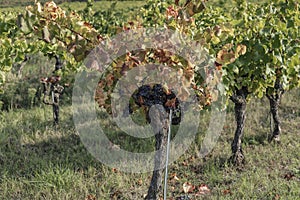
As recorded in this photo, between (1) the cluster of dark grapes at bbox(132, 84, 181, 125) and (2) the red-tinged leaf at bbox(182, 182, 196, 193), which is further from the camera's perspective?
(2) the red-tinged leaf at bbox(182, 182, 196, 193)

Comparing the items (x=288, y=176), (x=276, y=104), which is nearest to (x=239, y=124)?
(x=288, y=176)

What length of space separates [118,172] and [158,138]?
122cm

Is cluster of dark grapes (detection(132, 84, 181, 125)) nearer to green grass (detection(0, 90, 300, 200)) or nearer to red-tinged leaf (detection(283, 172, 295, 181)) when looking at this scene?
green grass (detection(0, 90, 300, 200))

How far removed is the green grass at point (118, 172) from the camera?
4.14 m

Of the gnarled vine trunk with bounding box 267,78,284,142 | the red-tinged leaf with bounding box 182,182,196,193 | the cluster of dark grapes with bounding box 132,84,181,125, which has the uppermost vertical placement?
the cluster of dark grapes with bounding box 132,84,181,125

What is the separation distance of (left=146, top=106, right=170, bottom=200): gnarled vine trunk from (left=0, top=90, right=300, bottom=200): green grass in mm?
600

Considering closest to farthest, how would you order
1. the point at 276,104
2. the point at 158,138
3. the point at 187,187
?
the point at 158,138 → the point at 187,187 → the point at 276,104

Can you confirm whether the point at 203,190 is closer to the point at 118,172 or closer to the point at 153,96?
the point at 118,172

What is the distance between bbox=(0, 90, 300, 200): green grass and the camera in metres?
4.14

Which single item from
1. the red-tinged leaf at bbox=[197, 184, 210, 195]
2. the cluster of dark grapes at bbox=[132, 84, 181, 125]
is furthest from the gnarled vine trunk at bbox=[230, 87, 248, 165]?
the cluster of dark grapes at bbox=[132, 84, 181, 125]

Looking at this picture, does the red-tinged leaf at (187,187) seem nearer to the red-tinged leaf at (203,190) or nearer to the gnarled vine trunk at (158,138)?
the red-tinged leaf at (203,190)

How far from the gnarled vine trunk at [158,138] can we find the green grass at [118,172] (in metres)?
0.60

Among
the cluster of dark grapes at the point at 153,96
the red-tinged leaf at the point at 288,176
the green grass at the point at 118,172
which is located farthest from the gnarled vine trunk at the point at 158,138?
the red-tinged leaf at the point at 288,176

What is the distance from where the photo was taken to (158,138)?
11.4 feet
